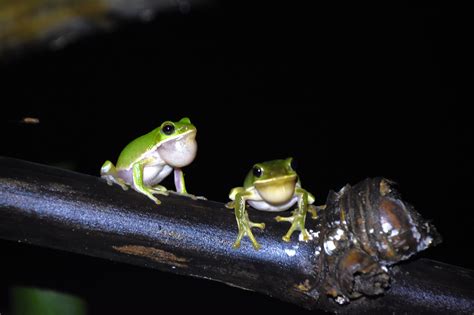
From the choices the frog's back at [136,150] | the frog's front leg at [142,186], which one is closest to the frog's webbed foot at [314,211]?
the frog's front leg at [142,186]

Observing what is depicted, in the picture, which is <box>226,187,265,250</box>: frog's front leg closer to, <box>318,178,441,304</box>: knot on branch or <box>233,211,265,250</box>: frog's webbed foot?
<box>233,211,265,250</box>: frog's webbed foot

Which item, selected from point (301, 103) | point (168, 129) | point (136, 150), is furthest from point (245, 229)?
point (301, 103)

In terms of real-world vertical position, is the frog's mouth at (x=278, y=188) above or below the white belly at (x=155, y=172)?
below

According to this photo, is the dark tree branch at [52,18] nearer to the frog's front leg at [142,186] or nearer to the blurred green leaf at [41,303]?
the frog's front leg at [142,186]

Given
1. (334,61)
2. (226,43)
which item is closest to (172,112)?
(226,43)

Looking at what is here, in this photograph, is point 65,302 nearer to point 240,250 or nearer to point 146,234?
point 146,234

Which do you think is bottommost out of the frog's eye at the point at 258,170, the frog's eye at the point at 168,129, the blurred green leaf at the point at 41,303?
the blurred green leaf at the point at 41,303

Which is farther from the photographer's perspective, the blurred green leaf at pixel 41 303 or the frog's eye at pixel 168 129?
the frog's eye at pixel 168 129
